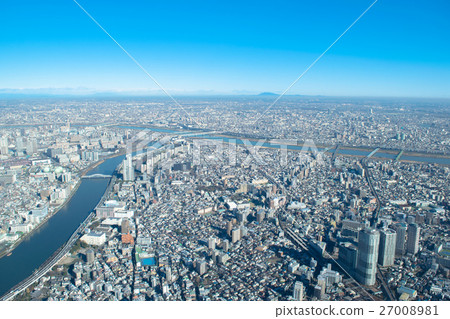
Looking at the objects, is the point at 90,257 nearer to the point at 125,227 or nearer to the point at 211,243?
the point at 125,227

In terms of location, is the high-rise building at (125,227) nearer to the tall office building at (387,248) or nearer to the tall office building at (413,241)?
the tall office building at (387,248)

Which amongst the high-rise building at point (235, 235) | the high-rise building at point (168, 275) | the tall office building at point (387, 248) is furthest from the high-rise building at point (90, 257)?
the tall office building at point (387, 248)

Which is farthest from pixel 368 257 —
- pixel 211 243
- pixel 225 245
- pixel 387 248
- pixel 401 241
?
pixel 211 243

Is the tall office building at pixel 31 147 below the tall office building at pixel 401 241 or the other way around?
the other way around

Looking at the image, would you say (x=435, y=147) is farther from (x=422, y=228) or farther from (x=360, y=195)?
(x=422, y=228)

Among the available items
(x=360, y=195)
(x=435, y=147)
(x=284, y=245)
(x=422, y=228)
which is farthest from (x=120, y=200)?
(x=435, y=147)

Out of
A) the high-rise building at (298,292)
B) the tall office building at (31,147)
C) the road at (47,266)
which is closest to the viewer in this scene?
the high-rise building at (298,292)
